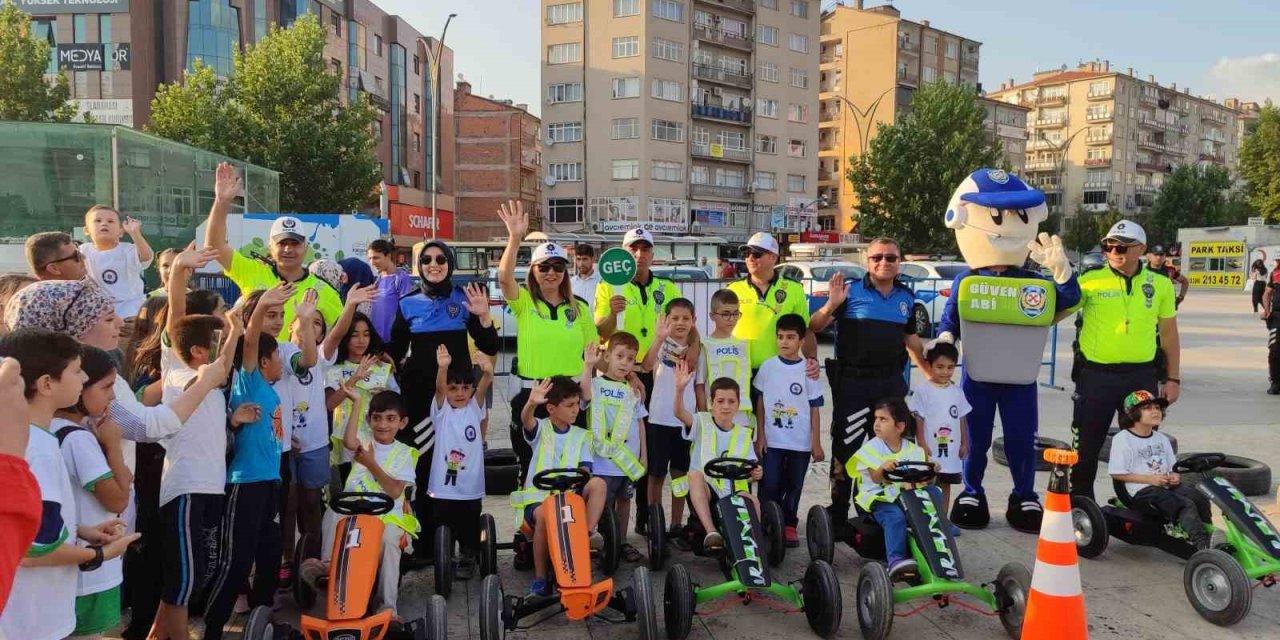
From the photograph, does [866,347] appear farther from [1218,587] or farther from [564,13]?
[564,13]

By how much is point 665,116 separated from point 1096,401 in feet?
152

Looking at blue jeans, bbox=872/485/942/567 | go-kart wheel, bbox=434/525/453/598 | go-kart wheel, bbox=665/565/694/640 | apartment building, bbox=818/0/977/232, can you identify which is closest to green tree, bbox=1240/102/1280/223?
apartment building, bbox=818/0/977/232

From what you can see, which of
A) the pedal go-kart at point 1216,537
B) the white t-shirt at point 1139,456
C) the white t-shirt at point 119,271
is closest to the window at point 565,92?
the white t-shirt at point 119,271

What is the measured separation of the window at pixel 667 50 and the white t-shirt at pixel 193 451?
48668mm

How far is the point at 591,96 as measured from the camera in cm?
4966

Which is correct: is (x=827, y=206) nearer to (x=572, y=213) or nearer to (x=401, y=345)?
(x=572, y=213)

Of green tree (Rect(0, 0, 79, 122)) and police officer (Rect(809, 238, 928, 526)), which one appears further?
green tree (Rect(0, 0, 79, 122))

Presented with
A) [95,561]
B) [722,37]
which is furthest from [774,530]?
[722,37]

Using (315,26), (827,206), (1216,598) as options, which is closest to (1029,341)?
(1216,598)

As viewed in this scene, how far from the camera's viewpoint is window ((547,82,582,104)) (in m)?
50.0

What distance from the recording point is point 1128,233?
5582 mm

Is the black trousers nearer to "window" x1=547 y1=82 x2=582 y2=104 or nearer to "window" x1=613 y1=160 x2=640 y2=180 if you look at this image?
"window" x1=613 y1=160 x2=640 y2=180

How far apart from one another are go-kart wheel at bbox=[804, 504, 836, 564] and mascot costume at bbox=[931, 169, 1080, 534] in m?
1.54

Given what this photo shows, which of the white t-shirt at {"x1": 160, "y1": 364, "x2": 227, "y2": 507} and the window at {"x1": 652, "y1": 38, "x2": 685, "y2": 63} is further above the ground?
the window at {"x1": 652, "y1": 38, "x2": 685, "y2": 63}
